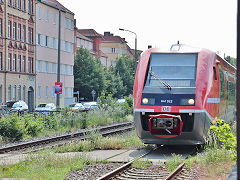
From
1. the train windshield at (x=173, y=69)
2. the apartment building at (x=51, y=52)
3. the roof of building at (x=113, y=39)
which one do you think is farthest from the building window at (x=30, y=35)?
the roof of building at (x=113, y=39)

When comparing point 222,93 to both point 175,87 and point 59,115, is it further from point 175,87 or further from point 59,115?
point 59,115

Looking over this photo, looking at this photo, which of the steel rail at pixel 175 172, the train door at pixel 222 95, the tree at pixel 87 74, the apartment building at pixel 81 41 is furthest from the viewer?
the apartment building at pixel 81 41

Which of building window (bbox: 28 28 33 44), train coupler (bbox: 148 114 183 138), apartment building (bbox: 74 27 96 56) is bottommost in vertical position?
train coupler (bbox: 148 114 183 138)

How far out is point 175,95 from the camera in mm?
15539

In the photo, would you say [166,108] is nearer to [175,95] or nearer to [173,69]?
[175,95]

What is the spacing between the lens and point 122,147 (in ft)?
56.6

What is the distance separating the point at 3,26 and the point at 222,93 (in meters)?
42.6

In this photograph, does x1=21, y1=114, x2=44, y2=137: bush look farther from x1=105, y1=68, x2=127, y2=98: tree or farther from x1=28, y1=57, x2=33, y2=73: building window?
x1=105, y1=68, x2=127, y2=98: tree

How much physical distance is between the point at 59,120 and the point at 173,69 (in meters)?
13.2

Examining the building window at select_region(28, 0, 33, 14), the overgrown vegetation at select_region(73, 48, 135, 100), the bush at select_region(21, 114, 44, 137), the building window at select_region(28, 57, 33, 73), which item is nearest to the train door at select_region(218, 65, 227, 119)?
the bush at select_region(21, 114, 44, 137)

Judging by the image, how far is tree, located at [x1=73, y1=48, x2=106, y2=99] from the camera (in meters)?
81.4

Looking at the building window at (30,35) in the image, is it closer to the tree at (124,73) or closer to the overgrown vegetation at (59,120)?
the overgrown vegetation at (59,120)

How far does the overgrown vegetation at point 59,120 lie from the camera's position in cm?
2181

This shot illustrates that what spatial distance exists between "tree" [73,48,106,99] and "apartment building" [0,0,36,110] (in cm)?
1509
